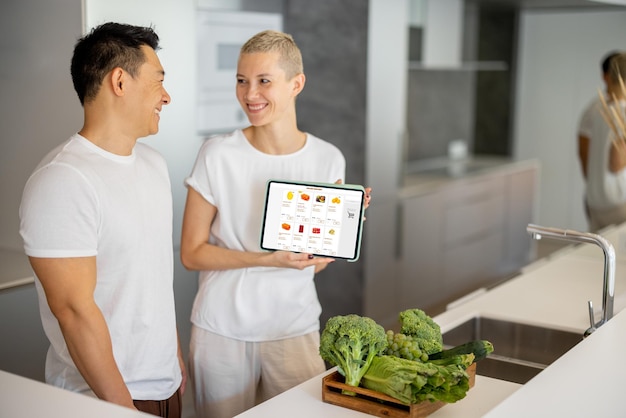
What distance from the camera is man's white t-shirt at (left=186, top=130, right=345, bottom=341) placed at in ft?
7.48

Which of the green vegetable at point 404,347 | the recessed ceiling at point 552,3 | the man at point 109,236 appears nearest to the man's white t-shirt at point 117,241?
the man at point 109,236

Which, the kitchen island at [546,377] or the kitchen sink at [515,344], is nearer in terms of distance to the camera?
the kitchen island at [546,377]

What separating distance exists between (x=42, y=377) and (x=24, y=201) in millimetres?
1377

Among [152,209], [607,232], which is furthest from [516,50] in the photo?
[152,209]

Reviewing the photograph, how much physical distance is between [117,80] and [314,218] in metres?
0.60

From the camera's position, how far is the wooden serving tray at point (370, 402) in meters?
1.64

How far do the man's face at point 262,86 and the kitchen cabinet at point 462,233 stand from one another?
269 centimetres

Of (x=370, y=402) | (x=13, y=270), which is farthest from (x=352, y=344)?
(x=13, y=270)

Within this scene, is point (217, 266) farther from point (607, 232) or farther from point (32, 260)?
point (607, 232)

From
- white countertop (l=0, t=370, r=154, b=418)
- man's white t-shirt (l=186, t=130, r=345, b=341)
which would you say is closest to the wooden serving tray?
white countertop (l=0, t=370, r=154, b=418)

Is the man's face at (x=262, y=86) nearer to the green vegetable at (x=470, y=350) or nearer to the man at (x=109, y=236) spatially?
the man at (x=109, y=236)

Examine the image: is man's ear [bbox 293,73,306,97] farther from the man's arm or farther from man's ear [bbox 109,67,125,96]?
the man's arm

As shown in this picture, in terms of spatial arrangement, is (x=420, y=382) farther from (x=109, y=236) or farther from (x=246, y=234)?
(x=246, y=234)

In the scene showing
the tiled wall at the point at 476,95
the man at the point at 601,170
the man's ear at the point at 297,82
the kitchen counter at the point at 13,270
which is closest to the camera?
the man's ear at the point at 297,82
